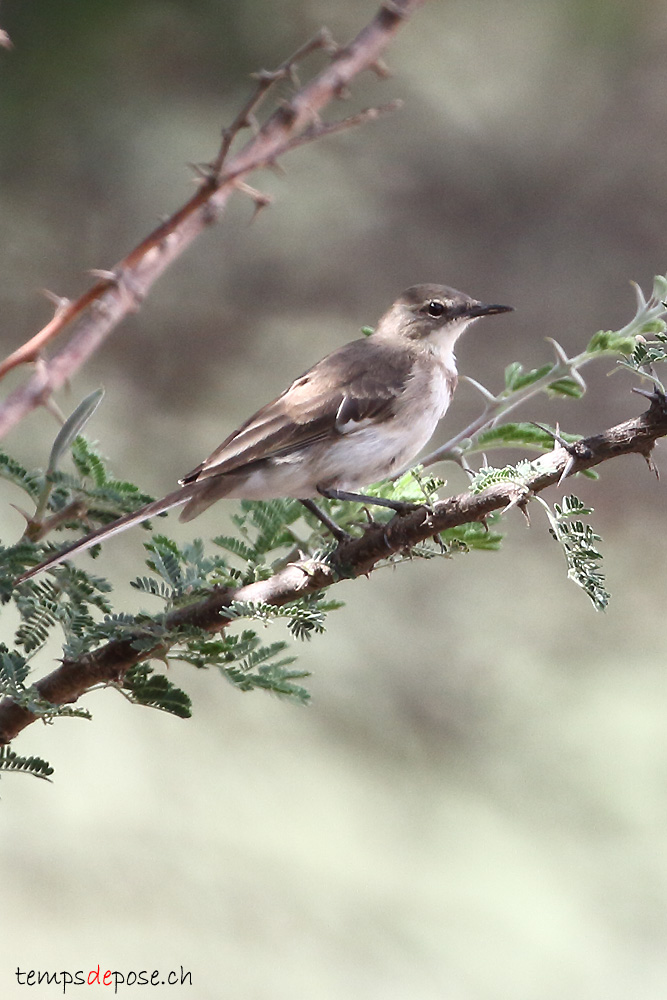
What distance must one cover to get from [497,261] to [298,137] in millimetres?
2476

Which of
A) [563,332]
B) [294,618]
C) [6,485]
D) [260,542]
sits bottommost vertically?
[294,618]

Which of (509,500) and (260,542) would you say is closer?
(509,500)

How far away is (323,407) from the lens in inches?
62.9

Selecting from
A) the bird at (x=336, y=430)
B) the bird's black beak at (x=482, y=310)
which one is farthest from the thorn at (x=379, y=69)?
the bird's black beak at (x=482, y=310)

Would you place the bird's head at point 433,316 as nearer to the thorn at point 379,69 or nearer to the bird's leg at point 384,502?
the bird's leg at point 384,502

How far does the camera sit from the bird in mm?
1416

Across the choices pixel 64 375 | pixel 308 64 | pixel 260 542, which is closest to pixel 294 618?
pixel 260 542

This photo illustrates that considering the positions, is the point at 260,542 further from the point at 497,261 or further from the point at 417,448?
the point at 497,261

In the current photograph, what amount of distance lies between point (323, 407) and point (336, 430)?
5cm

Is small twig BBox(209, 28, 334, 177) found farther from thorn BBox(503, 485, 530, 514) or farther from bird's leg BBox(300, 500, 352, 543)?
bird's leg BBox(300, 500, 352, 543)

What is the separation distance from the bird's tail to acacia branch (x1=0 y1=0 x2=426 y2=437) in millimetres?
456

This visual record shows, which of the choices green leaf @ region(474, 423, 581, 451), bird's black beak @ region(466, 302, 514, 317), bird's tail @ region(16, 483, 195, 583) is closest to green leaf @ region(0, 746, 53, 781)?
bird's tail @ region(16, 483, 195, 583)

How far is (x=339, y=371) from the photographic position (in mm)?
1696

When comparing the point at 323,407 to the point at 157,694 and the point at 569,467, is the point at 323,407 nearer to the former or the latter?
the point at 157,694
